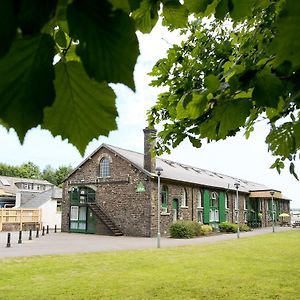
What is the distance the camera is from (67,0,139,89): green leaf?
0.66m

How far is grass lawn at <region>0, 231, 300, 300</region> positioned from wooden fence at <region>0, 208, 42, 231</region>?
55.7 feet

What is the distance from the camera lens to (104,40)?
26.9 inches

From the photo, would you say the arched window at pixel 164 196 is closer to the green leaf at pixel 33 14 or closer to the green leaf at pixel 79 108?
the green leaf at pixel 79 108

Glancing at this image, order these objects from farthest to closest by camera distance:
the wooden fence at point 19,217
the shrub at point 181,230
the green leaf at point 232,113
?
the wooden fence at point 19,217 → the shrub at point 181,230 → the green leaf at point 232,113

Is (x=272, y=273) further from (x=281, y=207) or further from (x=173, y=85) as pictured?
(x=281, y=207)

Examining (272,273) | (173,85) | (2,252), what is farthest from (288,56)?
(2,252)

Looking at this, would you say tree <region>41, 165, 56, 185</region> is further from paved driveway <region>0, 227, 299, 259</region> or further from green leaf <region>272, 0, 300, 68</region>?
green leaf <region>272, 0, 300, 68</region>

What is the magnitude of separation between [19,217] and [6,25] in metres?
33.0

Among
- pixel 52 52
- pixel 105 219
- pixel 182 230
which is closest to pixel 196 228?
pixel 182 230

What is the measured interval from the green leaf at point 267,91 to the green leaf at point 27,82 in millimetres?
1321

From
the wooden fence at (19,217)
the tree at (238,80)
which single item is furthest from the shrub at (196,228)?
the tree at (238,80)

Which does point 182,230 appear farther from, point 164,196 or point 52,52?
point 52,52

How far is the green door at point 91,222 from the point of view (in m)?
30.1

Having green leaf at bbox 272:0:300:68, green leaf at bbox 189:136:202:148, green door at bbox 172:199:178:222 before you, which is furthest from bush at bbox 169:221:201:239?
green leaf at bbox 272:0:300:68
